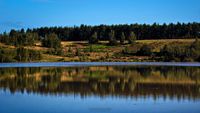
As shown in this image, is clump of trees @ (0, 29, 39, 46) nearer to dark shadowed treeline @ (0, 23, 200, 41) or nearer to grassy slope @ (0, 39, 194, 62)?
grassy slope @ (0, 39, 194, 62)

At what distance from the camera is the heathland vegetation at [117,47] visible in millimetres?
130750

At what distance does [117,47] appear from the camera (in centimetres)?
15825

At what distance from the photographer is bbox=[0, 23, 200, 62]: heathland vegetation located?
131m

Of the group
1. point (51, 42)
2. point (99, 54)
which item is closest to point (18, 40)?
point (51, 42)

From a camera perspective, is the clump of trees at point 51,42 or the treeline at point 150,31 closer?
the clump of trees at point 51,42

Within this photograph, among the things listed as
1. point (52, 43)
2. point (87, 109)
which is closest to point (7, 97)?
point (87, 109)

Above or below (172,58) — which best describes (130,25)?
above

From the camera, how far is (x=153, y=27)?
186750mm

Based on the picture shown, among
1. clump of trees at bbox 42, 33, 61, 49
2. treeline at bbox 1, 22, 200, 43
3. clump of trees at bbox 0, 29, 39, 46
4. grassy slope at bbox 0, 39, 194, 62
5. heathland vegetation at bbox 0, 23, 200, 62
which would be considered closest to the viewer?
heathland vegetation at bbox 0, 23, 200, 62

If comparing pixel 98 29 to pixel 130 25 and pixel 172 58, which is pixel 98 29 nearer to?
pixel 130 25

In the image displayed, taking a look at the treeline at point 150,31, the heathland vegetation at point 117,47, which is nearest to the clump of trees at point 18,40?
the heathland vegetation at point 117,47

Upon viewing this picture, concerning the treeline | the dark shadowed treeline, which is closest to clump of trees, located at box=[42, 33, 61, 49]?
the treeline

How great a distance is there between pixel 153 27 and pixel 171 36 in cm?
999

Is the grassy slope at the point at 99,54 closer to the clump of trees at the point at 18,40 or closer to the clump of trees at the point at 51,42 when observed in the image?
the clump of trees at the point at 51,42
